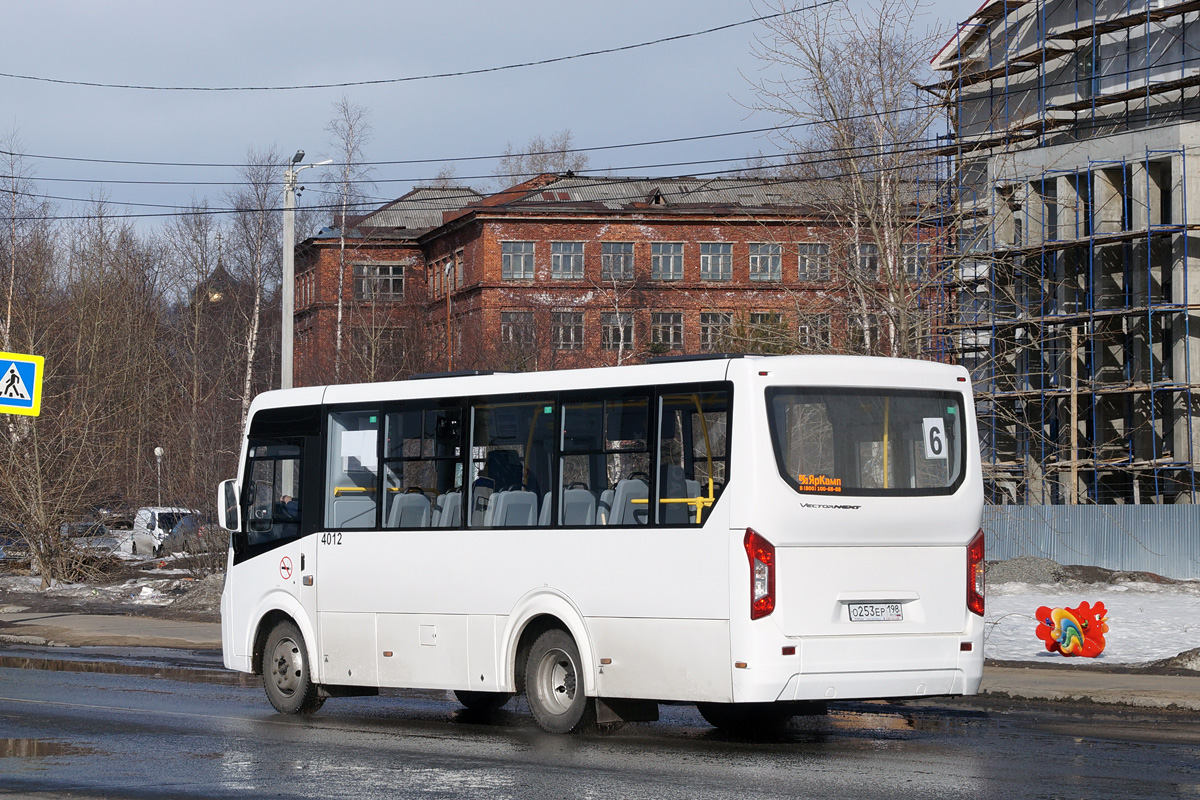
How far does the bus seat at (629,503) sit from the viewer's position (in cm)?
1148

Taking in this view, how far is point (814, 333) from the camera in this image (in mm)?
27141

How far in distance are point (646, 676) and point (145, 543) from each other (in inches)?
1635

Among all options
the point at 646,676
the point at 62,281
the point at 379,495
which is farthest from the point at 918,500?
the point at 62,281

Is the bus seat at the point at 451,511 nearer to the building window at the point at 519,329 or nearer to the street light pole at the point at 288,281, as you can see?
the street light pole at the point at 288,281

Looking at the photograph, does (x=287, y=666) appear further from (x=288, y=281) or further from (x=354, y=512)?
(x=288, y=281)

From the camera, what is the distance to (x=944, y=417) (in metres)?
11.6

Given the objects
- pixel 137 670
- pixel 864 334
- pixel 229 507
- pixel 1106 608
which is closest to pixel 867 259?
pixel 864 334

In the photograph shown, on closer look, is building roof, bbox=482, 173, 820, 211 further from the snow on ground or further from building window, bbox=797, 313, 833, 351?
building window, bbox=797, 313, 833, 351

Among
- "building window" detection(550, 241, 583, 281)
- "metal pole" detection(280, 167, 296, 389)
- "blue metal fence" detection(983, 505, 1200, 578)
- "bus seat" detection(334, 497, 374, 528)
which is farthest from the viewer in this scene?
"building window" detection(550, 241, 583, 281)

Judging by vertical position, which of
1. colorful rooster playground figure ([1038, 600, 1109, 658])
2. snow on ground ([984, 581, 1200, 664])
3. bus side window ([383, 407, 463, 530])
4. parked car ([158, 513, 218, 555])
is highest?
bus side window ([383, 407, 463, 530])

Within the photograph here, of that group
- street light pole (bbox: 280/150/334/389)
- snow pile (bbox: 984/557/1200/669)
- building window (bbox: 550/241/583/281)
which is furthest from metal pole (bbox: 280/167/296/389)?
building window (bbox: 550/241/583/281)

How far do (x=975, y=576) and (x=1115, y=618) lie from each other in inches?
554

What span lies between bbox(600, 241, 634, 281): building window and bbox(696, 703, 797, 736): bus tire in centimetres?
6402

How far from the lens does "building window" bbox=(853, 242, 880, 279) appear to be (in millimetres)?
25828
